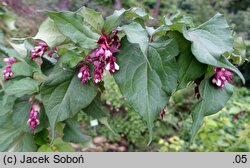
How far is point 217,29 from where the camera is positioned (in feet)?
2.51

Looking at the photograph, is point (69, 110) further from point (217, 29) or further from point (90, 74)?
point (217, 29)

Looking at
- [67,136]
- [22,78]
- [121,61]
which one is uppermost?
[121,61]

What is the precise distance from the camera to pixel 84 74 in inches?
31.2

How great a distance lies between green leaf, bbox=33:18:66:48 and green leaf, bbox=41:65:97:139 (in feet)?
0.24

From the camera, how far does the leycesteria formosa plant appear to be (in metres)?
0.72

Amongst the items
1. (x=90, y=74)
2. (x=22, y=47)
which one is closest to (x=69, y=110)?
(x=90, y=74)

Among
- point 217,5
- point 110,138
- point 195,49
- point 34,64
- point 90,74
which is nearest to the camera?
point 195,49

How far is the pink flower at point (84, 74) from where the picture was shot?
0.79 m

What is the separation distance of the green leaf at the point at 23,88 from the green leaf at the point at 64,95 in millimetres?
89

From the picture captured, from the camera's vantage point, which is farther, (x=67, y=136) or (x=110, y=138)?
(x=110, y=138)

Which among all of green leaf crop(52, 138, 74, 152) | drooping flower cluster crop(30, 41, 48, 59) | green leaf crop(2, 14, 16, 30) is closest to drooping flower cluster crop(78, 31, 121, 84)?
drooping flower cluster crop(30, 41, 48, 59)

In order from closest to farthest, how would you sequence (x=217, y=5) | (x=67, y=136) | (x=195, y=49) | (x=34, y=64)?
(x=195, y=49) < (x=34, y=64) < (x=67, y=136) < (x=217, y=5)

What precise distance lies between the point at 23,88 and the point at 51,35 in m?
0.17

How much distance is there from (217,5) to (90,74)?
7.53 metres
